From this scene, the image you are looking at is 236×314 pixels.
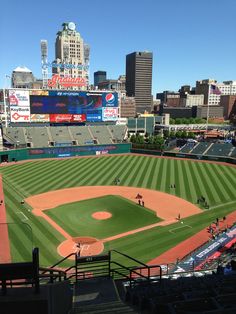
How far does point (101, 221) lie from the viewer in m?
32.5

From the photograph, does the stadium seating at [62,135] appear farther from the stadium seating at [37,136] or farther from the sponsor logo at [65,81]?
the sponsor logo at [65,81]

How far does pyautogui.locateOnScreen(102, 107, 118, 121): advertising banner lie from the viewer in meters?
84.4

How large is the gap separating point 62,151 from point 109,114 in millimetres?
18992

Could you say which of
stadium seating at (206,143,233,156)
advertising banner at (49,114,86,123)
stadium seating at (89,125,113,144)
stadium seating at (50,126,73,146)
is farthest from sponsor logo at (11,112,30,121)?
stadium seating at (206,143,233,156)

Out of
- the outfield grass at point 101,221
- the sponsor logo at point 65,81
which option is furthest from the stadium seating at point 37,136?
the outfield grass at point 101,221

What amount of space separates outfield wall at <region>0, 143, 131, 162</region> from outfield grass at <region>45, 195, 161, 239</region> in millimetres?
36146

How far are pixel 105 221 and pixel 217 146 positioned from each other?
52145 mm

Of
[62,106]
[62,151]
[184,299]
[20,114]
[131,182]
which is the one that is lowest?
[131,182]

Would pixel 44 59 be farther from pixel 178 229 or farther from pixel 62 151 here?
pixel 178 229

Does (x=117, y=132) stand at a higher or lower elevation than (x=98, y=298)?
lower

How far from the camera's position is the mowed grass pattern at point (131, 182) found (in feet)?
90.2

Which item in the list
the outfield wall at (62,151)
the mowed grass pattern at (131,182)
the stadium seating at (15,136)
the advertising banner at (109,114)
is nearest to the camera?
the mowed grass pattern at (131,182)

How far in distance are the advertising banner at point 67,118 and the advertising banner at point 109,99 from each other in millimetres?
7368

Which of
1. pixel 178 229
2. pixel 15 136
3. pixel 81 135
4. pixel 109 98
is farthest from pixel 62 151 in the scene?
pixel 178 229
